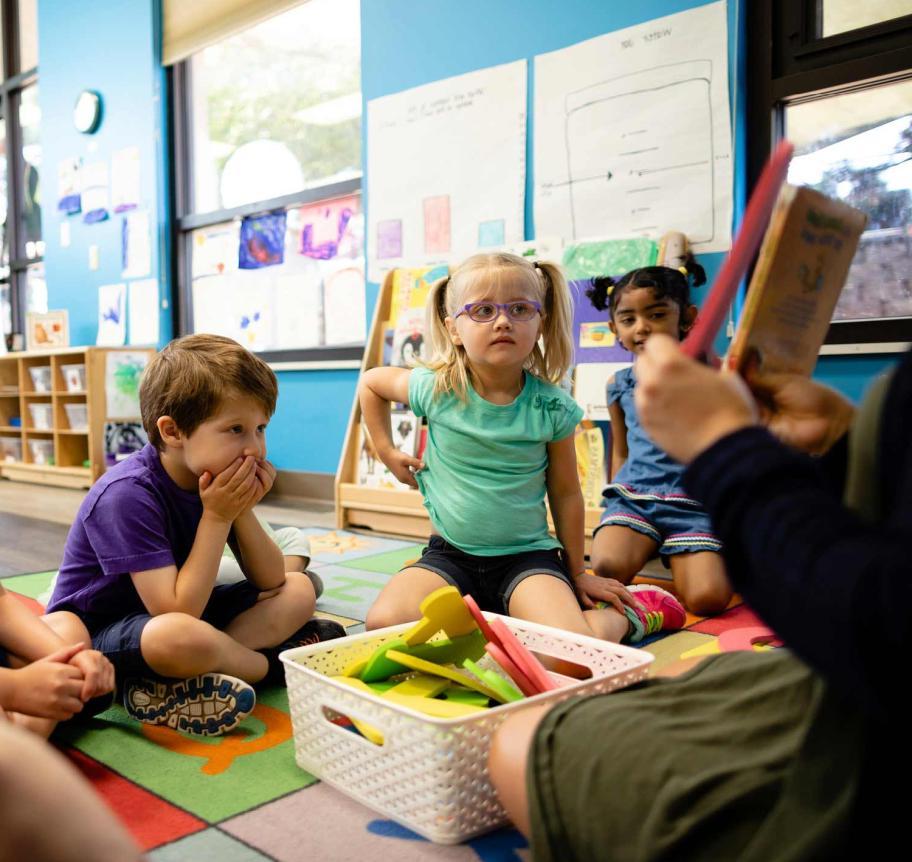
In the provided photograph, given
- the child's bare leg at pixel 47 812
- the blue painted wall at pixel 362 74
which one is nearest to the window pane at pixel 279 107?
the blue painted wall at pixel 362 74

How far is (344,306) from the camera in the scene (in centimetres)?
300

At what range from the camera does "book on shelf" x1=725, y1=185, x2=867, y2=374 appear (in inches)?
19.8

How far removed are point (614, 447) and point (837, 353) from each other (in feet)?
1.70

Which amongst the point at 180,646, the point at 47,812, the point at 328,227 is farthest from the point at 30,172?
the point at 47,812

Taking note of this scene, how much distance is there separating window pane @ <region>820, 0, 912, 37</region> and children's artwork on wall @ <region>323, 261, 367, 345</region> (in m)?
1.63

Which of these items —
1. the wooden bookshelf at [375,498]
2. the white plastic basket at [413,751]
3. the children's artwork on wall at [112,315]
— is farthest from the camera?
the children's artwork on wall at [112,315]

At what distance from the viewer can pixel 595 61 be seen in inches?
85.1

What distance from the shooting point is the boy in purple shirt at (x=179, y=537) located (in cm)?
98

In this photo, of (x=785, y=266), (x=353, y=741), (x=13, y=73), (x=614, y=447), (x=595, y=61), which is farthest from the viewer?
(x=13, y=73)

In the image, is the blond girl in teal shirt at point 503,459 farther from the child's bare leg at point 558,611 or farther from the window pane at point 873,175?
the window pane at point 873,175

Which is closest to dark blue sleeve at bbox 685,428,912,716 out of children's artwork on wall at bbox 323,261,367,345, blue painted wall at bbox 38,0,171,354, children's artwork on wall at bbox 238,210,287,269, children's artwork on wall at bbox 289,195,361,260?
children's artwork on wall at bbox 323,261,367,345

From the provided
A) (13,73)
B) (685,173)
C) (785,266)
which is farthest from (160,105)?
(785,266)

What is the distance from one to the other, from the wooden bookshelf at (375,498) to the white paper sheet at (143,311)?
4.92 feet

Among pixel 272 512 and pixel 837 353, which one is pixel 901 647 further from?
pixel 272 512
